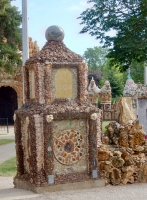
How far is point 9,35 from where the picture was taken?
2095cm

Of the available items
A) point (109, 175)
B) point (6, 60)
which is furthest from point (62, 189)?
point (6, 60)

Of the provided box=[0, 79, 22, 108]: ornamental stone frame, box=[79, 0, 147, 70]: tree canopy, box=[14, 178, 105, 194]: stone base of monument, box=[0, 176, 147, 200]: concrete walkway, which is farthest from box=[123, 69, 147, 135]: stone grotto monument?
box=[0, 79, 22, 108]: ornamental stone frame

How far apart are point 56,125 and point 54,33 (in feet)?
6.76

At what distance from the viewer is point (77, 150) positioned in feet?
27.2

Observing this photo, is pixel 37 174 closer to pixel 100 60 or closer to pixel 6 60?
pixel 6 60

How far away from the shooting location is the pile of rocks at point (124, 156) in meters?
8.43

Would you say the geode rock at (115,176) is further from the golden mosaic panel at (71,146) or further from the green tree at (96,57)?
the green tree at (96,57)

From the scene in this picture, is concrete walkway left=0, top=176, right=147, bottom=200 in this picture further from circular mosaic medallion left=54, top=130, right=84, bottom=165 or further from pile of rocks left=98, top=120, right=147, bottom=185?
circular mosaic medallion left=54, top=130, right=84, bottom=165

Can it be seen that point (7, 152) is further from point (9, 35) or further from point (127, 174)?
point (127, 174)

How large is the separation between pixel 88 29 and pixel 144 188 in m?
14.5

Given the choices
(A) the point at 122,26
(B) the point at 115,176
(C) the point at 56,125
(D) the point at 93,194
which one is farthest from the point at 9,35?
(D) the point at 93,194


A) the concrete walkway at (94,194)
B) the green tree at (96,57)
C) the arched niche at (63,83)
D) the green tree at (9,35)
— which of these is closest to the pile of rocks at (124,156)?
the concrete walkway at (94,194)

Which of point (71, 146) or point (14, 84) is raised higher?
point (14, 84)

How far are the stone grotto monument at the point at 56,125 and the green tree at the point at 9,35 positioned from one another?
11104mm
